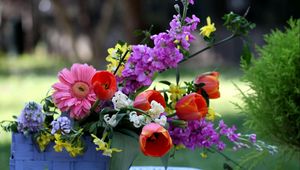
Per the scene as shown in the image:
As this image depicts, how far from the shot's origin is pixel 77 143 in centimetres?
165

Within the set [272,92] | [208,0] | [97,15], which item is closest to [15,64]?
[97,15]

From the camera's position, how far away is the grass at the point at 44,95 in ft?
17.0

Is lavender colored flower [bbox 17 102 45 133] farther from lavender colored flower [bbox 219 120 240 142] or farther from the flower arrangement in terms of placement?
lavender colored flower [bbox 219 120 240 142]

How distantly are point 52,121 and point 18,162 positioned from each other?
0.14 m

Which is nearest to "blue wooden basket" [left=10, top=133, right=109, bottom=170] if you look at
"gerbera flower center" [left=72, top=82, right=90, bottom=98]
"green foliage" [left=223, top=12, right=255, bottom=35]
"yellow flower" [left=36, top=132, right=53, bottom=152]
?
"yellow flower" [left=36, top=132, right=53, bottom=152]

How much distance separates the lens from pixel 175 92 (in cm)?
175

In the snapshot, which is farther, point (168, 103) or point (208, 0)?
point (208, 0)

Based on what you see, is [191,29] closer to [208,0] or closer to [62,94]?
[62,94]

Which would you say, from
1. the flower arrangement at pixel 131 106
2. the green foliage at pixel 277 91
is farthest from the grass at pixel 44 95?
the flower arrangement at pixel 131 106

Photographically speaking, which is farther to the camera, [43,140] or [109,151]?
[43,140]

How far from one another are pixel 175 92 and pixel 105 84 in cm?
20

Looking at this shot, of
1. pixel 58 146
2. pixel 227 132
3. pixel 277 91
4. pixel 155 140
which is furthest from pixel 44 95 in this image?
pixel 155 140

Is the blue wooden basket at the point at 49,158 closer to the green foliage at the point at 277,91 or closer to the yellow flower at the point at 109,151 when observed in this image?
the yellow flower at the point at 109,151

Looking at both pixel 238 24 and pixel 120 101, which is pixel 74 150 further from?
pixel 238 24
